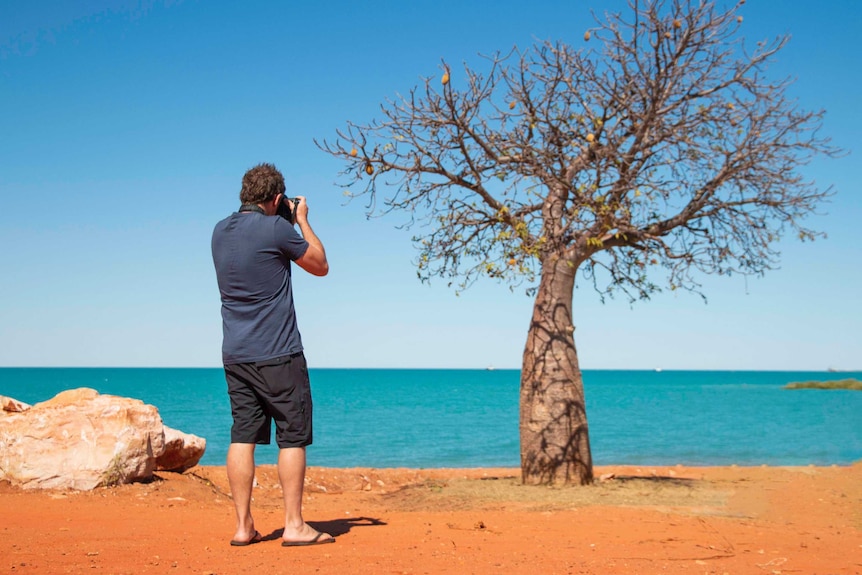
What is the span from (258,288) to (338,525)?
6.40 feet

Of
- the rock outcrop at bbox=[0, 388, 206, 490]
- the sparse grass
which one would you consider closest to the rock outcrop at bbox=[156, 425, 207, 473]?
the rock outcrop at bbox=[0, 388, 206, 490]

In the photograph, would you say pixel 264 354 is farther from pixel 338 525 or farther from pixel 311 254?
pixel 338 525

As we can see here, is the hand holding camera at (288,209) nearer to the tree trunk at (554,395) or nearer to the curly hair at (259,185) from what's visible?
the curly hair at (259,185)

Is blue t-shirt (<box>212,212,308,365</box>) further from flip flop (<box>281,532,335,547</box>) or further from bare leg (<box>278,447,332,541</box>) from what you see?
flip flop (<box>281,532,335,547</box>)

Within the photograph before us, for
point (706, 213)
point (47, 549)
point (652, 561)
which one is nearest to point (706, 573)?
point (652, 561)

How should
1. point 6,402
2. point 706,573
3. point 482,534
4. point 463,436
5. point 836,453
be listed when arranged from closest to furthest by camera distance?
point 706,573 → point 482,534 → point 6,402 → point 836,453 → point 463,436

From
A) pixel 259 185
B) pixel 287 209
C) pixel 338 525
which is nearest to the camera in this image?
pixel 259 185

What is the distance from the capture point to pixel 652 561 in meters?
4.47

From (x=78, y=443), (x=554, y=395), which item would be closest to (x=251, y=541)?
(x=78, y=443)

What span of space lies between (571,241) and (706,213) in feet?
5.81

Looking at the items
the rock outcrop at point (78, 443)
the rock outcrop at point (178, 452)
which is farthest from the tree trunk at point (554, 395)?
the rock outcrop at point (78, 443)

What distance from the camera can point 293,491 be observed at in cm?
453

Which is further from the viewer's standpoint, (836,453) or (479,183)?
(836,453)

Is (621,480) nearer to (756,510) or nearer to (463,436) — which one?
(756,510)
